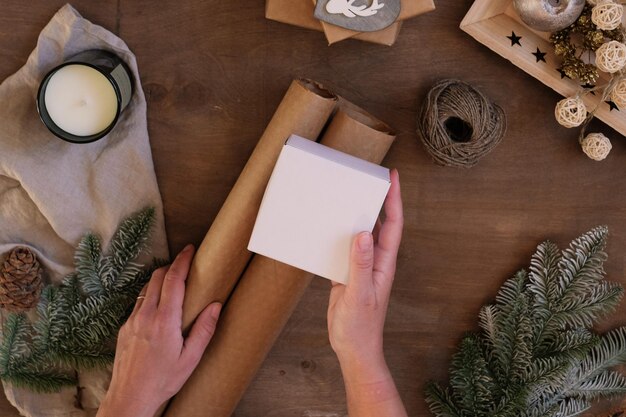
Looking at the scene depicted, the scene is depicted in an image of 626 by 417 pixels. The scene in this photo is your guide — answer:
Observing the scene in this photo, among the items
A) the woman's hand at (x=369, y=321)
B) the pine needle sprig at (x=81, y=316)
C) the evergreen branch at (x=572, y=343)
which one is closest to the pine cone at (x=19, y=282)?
the pine needle sprig at (x=81, y=316)

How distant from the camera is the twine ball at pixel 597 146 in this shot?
935 millimetres

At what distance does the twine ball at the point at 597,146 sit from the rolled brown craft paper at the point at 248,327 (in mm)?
306

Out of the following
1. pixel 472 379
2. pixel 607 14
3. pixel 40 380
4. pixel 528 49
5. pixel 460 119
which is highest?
pixel 607 14

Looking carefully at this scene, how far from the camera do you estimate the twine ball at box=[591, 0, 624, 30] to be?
2.69 feet

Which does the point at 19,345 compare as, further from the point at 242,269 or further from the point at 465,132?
the point at 465,132

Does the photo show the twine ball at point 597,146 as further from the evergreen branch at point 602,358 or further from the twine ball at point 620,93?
the evergreen branch at point 602,358

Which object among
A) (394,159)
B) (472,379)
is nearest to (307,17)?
(394,159)

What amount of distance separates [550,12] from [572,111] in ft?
0.48

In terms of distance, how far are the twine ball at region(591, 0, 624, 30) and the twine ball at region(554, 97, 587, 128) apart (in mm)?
108

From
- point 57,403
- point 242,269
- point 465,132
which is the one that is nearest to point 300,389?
point 242,269

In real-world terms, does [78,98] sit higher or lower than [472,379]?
higher

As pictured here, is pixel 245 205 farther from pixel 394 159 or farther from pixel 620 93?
pixel 620 93

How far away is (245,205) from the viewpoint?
0.88 m

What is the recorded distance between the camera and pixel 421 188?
1.01m
